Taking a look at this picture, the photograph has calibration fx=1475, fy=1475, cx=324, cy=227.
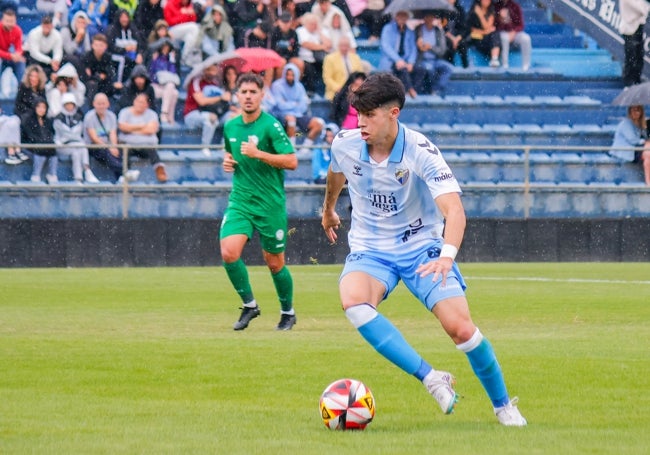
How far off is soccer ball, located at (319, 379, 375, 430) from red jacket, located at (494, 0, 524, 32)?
23060mm

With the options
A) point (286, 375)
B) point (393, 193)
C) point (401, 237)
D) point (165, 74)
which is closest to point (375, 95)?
point (393, 193)

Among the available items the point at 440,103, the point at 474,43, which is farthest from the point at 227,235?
the point at 474,43

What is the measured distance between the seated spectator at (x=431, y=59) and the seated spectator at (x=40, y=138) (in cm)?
783

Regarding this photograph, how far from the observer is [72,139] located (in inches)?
969

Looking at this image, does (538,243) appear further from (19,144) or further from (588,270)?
(19,144)

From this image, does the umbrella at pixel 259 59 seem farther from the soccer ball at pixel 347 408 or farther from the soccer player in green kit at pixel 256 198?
the soccer ball at pixel 347 408

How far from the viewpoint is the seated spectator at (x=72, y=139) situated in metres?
24.2

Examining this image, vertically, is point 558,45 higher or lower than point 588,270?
higher

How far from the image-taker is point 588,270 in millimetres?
23781

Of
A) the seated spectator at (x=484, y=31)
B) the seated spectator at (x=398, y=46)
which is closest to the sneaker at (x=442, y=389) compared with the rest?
the seated spectator at (x=398, y=46)

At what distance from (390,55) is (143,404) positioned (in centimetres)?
2038

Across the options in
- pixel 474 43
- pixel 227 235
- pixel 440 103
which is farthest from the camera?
pixel 474 43

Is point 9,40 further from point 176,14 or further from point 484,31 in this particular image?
point 484,31

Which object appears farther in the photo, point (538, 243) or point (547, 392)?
point (538, 243)
